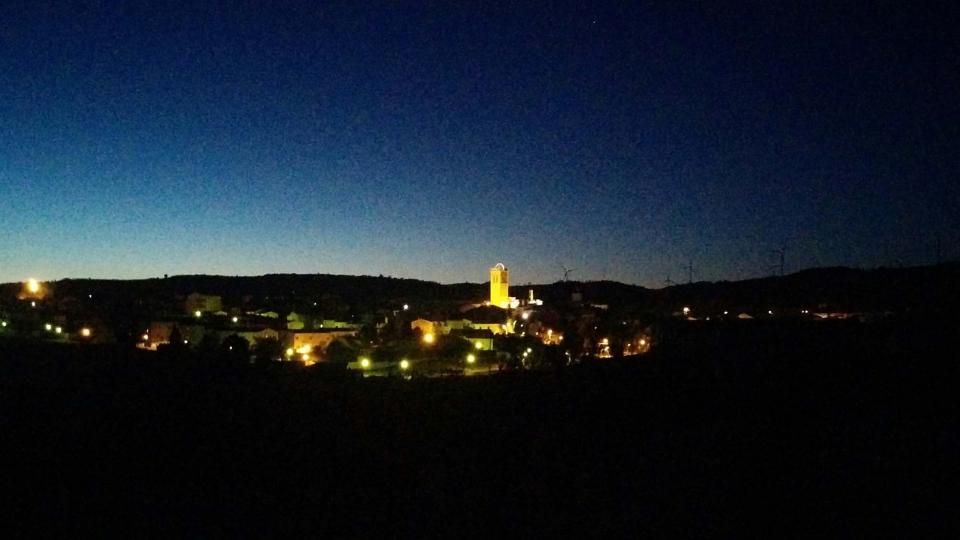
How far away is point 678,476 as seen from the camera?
25.7ft

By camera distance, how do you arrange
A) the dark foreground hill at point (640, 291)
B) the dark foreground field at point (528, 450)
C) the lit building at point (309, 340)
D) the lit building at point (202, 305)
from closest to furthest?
the dark foreground field at point (528, 450) < the lit building at point (309, 340) < the dark foreground hill at point (640, 291) < the lit building at point (202, 305)

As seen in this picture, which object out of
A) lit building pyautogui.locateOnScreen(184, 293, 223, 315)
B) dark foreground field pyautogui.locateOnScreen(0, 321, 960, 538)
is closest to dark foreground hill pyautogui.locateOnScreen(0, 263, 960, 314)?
lit building pyautogui.locateOnScreen(184, 293, 223, 315)

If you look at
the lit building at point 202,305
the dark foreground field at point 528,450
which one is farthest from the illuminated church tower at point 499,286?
the dark foreground field at point 528,450

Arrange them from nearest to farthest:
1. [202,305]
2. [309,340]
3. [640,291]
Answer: [309,340] < [202,305] < [640,291]

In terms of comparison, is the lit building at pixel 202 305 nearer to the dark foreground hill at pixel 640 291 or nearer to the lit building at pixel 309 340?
the dark foreground hill at pixel 640 291

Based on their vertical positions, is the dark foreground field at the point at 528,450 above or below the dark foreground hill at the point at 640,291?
below

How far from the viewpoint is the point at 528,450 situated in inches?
408

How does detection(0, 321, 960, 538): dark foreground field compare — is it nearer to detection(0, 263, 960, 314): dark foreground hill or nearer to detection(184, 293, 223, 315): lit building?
detection(0, 263, 960, 314): dark foreground hill

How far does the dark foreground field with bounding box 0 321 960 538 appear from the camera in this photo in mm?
7062

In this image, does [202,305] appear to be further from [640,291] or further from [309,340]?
[640,291]

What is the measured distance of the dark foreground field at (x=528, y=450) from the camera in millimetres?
7062

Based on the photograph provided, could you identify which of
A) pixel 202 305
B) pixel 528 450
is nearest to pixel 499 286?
pixel 202 305

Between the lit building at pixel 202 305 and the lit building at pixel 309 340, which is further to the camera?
the lit building at pixel 202 305

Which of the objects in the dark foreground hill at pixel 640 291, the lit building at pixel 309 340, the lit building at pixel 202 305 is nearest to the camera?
the lit building at pixel 309 340
